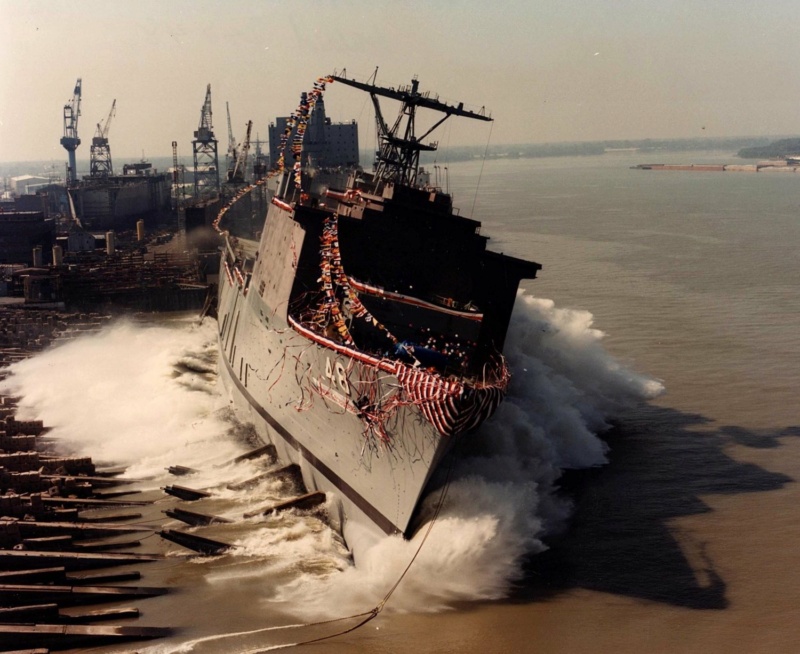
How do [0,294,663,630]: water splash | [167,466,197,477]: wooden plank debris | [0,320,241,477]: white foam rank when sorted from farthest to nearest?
[0,320,241,477]: white foam < [167,466,197,477]: wooden plank debris < [0,294,663,630]: water splash

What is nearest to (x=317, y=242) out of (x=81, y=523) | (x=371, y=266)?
(x=371, y=266)

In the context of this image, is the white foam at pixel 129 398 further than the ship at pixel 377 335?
Yes

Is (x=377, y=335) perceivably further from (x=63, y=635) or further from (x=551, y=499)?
(x=63, y=635)

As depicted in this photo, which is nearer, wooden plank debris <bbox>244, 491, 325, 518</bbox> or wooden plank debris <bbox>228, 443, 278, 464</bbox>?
wooden plank debris <bbox>244, 491, 325, 518</bbox>

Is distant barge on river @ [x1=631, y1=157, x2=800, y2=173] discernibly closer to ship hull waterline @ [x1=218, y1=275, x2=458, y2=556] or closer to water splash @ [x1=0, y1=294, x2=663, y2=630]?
water splash @ [x1=0, y1=294, x2=663, y2=630]

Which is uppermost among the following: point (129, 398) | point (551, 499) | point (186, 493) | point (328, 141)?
point (328, 141)

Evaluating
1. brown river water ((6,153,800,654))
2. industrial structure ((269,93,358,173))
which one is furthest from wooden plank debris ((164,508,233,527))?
industrial structure ((269,93,358,173))

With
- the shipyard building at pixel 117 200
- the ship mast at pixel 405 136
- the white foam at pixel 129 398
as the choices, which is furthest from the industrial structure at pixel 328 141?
the ship mast at pixel 405 136

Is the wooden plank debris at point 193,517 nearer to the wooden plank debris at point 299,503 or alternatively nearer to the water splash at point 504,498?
the wooden plank debris at point 299,503

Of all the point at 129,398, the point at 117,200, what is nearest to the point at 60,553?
the point at 129,398
